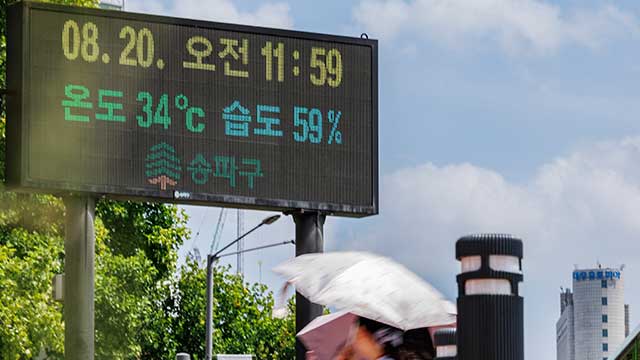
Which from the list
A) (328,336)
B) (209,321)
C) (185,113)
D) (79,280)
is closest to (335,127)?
(185,113)

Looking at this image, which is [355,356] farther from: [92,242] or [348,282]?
[92,242]

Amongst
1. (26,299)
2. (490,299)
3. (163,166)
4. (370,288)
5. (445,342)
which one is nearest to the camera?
(490,299)

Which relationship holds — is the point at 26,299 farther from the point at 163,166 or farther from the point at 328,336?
the point at 328,336

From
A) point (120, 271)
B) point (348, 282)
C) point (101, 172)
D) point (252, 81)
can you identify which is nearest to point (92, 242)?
point (101, 172)

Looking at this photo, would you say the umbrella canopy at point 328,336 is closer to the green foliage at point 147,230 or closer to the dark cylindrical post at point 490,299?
the dark cylindrical post at point 490,299

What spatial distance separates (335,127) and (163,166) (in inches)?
108

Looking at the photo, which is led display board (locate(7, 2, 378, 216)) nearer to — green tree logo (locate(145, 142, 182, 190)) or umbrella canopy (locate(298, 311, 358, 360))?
green tree logo (locate(145, 142, 182, 190))

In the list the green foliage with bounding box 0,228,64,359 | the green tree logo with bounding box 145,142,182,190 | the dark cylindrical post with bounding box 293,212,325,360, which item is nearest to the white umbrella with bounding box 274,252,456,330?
the green tree logo with bounding box 145,142,182,190

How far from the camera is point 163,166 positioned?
2202 cm

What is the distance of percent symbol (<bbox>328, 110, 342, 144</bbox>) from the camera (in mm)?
23062

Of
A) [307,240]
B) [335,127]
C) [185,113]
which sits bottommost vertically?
[307,240]

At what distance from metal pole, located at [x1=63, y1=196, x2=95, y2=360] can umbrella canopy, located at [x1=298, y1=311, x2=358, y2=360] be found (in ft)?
49.4

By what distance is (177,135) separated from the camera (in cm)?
2212

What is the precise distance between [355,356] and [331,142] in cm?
1565
